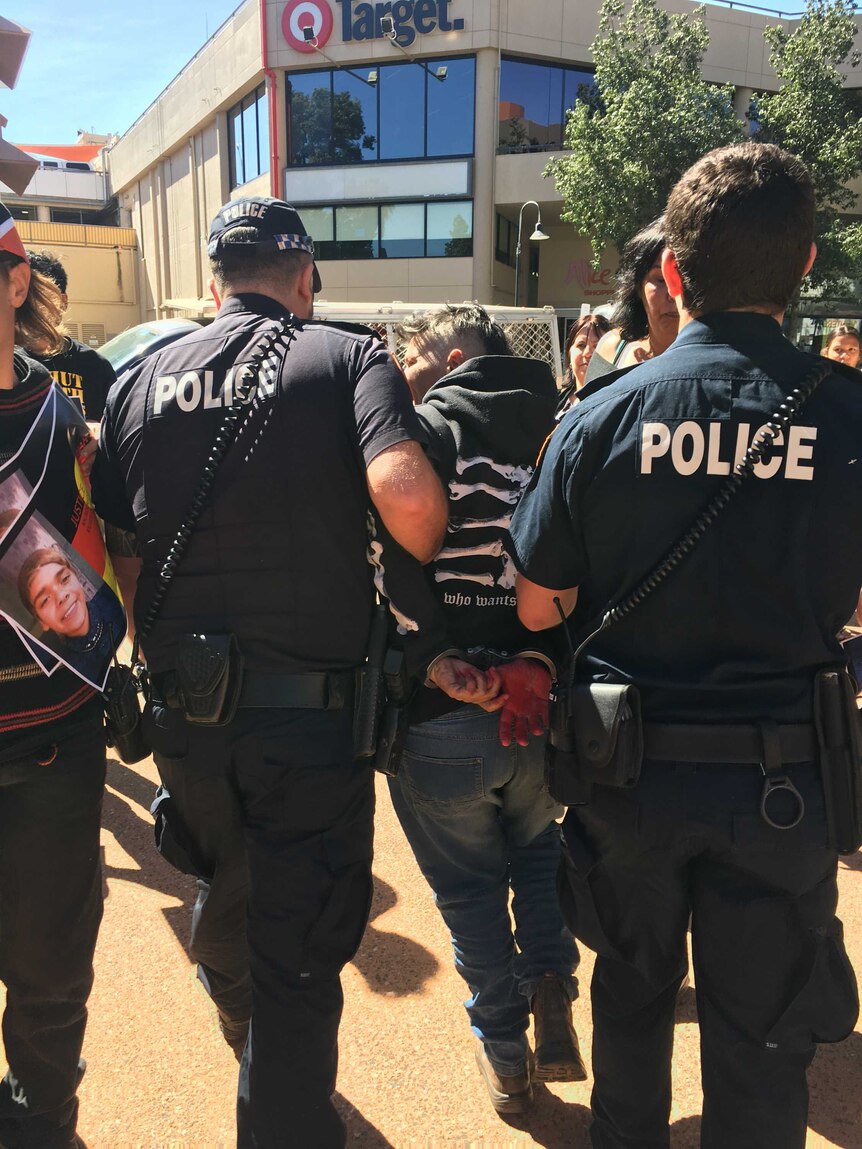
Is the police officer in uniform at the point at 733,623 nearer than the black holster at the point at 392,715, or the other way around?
the police officer in uniform at the point at 733,623

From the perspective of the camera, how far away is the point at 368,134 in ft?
80.4

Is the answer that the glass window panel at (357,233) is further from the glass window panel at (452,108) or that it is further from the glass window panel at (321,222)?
the glass window panel at (452,108)

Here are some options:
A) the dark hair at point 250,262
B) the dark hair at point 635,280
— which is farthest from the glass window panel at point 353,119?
the dark hair at point 250,262

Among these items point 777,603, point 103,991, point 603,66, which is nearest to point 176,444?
point 777,603

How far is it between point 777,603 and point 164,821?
148 cm

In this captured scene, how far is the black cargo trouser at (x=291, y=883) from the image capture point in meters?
1.86

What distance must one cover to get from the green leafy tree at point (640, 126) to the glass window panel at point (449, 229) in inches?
151

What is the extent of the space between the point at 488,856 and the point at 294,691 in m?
0.74

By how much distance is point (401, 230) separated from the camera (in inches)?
974

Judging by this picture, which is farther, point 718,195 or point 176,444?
point 176,444

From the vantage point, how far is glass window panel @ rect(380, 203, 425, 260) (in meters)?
24.6

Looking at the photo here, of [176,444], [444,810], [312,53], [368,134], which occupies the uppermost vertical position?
[312,53]

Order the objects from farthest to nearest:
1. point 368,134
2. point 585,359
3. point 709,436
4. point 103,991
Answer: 1. point 368,134
2. point 585,359
3. point 103,991
4. point 709,436

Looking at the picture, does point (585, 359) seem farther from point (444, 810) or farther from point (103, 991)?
point (103, 991)
